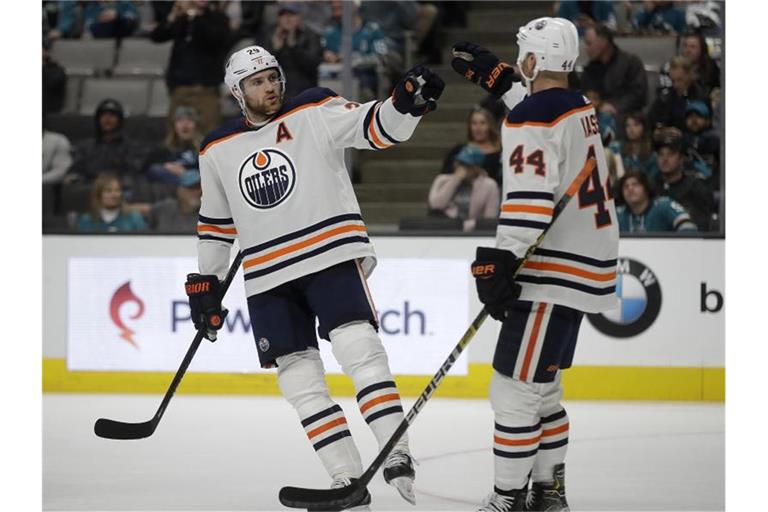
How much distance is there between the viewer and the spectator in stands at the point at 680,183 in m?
6.02

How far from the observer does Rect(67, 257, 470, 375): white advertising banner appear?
19.7 ft

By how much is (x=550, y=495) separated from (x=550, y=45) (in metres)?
1.17

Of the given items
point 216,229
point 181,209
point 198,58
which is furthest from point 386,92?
point 216,229

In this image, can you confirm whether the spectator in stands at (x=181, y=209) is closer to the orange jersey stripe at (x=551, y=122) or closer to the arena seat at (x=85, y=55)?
the arena seat at (x=85, y=55)

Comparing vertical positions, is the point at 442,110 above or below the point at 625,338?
above

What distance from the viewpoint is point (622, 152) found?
20.3 ft

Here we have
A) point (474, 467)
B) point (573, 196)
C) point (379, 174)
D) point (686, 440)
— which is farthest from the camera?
point (379, 174)

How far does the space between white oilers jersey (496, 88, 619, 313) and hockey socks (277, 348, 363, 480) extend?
57 centimetres

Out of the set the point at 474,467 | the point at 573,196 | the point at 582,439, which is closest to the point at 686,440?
the point at 582,439

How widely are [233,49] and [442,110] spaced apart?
118cm

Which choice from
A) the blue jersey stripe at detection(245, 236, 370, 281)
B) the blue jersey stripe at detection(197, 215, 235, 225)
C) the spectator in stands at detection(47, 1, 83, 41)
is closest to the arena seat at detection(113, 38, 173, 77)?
the spectator in stands at detection(47, 1, 83, 41)

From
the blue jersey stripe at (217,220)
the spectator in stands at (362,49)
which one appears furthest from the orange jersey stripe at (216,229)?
the spectator in stands at (362,49)

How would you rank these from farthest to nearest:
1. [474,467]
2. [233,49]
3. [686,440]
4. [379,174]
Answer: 1. [233,49]
2. [379,174]
3. [686,440]
4. [474,467]

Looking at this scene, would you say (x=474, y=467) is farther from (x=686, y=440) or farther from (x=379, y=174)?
(x=379, y=174)
